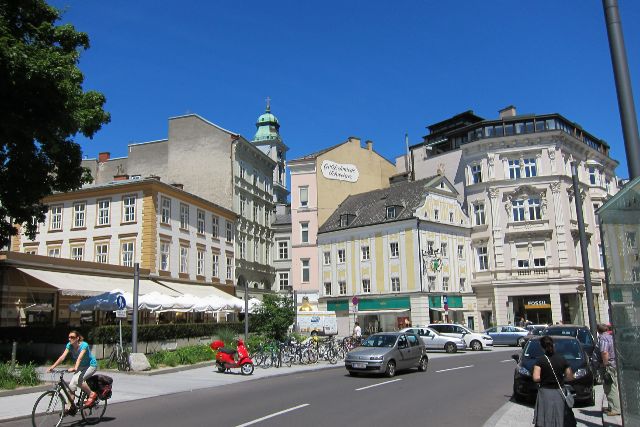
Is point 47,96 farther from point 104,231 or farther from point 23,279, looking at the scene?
point 104,231

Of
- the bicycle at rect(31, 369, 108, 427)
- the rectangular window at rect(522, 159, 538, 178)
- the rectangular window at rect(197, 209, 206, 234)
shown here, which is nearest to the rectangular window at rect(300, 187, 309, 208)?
the rectangular window at rect(197, 209, 206, 234)

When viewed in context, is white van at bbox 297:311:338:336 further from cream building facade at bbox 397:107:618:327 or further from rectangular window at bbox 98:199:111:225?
cream building facade at bbox 397:107:618:327

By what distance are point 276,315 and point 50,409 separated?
19.2 metres

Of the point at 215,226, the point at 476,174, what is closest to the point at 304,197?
the point at 215,226

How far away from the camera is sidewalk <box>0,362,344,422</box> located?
14.0 metres

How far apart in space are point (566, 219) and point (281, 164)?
64.4 metres

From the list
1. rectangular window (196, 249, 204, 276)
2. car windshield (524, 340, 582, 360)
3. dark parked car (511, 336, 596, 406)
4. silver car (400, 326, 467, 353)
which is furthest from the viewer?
rectangular window (196, 249, 204, 276)

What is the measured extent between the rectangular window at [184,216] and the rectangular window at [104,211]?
518 cm

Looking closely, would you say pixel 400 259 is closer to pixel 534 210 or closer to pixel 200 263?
pixel 534 210

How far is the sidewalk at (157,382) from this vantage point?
45.8 ft

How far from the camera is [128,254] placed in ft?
130

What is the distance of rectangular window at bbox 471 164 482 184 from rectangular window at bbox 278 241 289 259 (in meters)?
20.9

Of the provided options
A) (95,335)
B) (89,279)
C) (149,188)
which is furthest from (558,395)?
(149,188)

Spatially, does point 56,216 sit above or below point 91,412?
above
